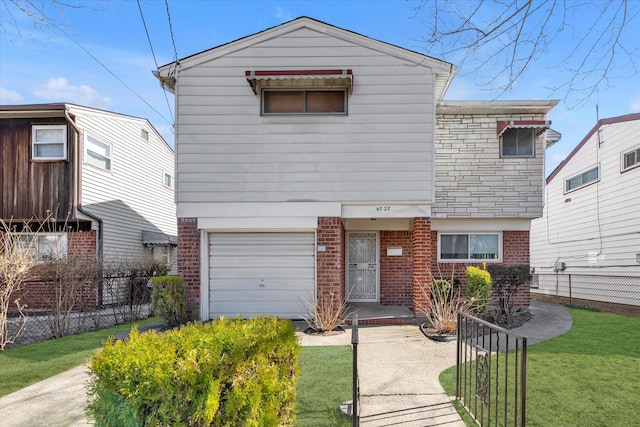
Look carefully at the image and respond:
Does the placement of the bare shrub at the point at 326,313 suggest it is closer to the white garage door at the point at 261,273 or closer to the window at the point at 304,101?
the white garage door at the point at 261,273

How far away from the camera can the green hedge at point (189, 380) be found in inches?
85.9

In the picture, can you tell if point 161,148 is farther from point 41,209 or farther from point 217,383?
point 217,383

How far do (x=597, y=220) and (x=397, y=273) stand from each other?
765 centimetres

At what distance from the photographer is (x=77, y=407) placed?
443 cm

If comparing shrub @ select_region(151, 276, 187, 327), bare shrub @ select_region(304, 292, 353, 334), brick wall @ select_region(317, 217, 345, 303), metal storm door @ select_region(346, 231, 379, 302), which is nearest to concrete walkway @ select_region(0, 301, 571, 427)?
bare shrub @ select_region(304, 292, 353, 334)

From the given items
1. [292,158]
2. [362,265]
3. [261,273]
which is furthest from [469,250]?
[261,273]

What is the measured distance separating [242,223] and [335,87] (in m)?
3.95

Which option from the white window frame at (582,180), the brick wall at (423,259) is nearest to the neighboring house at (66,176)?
the brick wall at (423,259)

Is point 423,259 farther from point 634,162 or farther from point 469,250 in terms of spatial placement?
point 634,162

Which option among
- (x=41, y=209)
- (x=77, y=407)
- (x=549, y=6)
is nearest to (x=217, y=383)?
(x=77, y=407)

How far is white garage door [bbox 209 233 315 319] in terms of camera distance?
957 centimetres

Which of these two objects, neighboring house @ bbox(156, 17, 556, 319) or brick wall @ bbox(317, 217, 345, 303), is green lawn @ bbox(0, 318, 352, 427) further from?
neighboring house @ bbox(156, 17, 556, 319)

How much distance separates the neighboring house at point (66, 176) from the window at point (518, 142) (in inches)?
484

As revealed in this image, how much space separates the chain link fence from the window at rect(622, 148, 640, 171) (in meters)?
3.30
